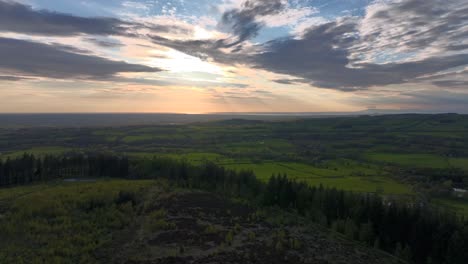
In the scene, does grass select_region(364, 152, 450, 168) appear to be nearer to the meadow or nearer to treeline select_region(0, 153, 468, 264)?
the meadow

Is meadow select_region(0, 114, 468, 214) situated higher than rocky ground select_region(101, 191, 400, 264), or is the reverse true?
rocky ground select_region(101, 191, 400, 264)

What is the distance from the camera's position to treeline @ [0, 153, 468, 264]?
32250 millimetres

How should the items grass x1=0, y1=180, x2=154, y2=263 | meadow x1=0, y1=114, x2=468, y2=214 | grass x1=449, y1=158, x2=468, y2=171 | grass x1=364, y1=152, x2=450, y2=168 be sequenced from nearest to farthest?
1. grass x1=0, y1=180, x2=154, y2=263
2. meadow x1=0, y1=114, x2=468, y2=214
3. grass x1=449, y1=158, x2=468, y2=171
4. grass x1=364, y1=152, x2=450, y2=168

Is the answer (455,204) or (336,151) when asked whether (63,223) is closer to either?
(455,204)

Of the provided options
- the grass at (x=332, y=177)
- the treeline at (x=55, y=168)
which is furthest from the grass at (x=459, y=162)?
the treeline at (x=55, y=168)

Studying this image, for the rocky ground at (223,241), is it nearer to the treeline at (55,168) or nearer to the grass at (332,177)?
the grass at (332,177)

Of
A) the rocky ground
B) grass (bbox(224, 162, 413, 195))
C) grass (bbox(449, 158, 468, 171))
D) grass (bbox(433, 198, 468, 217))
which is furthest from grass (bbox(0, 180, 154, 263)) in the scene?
grass (bbox(449, 158, 468, 171))

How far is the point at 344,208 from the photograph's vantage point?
1586 inches

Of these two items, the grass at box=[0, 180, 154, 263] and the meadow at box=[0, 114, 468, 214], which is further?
the meadow at box=[0, 114, 468, 214]

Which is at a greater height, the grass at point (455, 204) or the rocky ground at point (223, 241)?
the rocky ground at point (223, 241)

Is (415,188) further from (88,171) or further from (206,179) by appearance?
(88,171)

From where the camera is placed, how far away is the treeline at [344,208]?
32.2 meters

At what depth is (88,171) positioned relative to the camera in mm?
71375

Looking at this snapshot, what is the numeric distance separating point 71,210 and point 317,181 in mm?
49901
